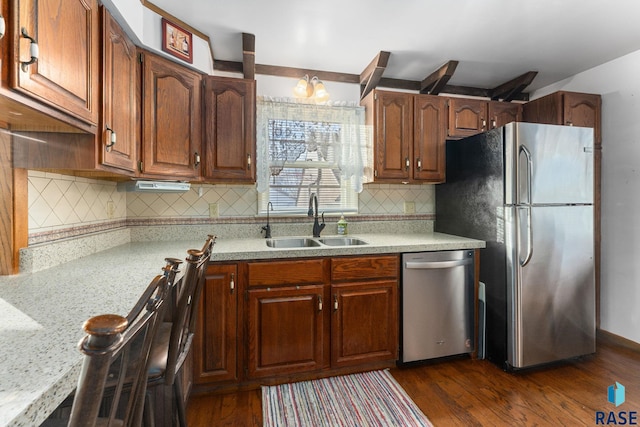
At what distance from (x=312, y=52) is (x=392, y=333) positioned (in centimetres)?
221

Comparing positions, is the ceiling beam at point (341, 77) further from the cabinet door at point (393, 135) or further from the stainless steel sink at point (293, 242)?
the stainless steel sink at point (293, 242)

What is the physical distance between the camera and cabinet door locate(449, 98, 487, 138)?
8.64 feet

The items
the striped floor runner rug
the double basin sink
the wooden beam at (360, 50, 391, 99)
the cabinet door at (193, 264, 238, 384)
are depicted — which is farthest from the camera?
the double basin sink

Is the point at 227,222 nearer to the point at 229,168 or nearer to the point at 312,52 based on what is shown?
the point at 229,168

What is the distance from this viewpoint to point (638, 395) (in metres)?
1.86

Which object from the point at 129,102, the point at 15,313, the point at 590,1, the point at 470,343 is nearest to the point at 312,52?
the point at 129,102

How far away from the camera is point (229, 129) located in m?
2.17

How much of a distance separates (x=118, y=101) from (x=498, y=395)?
2.77m

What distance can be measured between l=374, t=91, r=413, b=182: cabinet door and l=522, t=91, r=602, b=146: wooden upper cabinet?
128 centimetres

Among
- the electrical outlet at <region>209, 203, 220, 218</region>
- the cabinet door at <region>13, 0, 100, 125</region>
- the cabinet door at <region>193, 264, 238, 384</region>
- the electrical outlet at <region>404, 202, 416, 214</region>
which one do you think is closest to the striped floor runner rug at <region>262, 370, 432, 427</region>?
the cabinet door at <region>193, 264, 238, 384</region>

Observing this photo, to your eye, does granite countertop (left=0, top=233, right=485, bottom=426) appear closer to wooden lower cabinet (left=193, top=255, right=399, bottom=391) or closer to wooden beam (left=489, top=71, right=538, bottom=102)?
wooden lower cabinet (left=193, top=255, right=399, bottom=391)

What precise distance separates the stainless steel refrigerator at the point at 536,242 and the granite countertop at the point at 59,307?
920mm

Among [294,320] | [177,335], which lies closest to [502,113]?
[294,320]

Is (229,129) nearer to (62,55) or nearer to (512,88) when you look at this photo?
(62,55)
